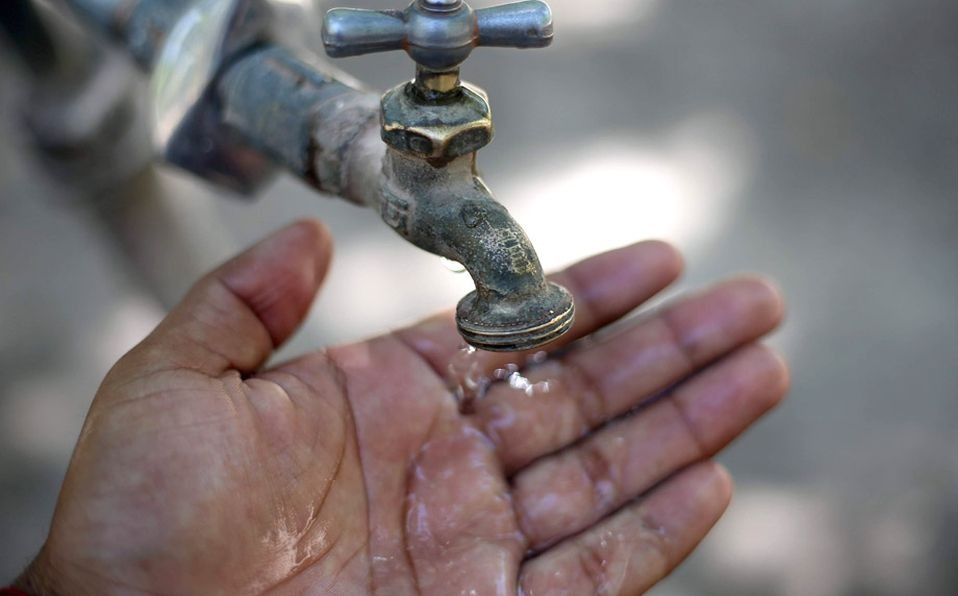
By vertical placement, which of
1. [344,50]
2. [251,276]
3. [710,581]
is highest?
[344,50]

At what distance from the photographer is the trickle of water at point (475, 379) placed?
Result: 1005mm

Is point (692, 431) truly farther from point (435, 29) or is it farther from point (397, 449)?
point (435, 29)

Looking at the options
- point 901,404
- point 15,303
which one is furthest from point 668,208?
point 15,303

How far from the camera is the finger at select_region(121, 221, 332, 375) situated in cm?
82

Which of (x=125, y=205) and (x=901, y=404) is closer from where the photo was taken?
(x=125, y=205)

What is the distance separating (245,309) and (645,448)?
1.44 feet

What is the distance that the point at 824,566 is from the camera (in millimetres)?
1252

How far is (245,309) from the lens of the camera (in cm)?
90

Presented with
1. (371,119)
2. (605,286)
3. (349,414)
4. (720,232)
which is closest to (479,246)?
(371,119)

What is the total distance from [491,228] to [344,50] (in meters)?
0.16

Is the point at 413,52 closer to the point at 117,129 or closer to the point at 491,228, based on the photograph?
the point at 491,228

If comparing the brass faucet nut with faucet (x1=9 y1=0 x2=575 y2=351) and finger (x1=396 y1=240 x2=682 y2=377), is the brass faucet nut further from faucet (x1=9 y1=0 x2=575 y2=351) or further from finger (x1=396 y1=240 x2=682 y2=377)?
finger (x1=396 y1=240 x2=682 y2=377)

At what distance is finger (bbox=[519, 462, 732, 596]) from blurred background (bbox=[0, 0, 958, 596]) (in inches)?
12.1

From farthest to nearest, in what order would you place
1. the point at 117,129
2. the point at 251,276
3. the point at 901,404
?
the point at 901,404 → the point at 117,129 → the point at 251,276
